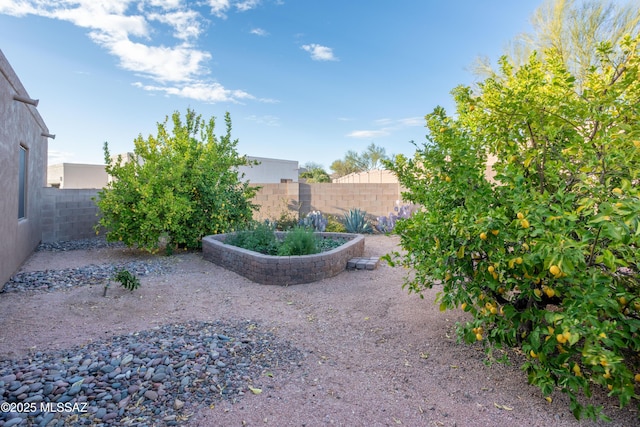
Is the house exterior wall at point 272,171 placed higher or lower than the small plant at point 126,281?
higher

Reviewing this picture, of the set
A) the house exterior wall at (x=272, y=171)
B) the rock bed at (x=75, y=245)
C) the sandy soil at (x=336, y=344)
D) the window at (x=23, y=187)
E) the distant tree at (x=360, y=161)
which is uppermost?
the distant tree at (x=360, y=161)

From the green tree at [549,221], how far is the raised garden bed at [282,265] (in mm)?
2495

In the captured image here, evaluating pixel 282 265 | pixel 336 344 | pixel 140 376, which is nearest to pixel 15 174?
pixel 282 265

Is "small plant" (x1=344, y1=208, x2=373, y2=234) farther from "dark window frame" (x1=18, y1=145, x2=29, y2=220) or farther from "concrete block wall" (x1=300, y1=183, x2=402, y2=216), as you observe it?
"dark window frame" (x1=18, y1=145, x2=29, y2=220)

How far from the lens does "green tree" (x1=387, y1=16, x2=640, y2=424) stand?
178 cm

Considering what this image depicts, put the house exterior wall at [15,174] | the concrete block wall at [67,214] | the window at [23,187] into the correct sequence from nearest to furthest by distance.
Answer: the house exterior wall at [15,174] → the window at [23,187] → the concrete block wall at [67,214]

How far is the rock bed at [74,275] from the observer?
15.6ft

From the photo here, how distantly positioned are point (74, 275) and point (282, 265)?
3129 mm

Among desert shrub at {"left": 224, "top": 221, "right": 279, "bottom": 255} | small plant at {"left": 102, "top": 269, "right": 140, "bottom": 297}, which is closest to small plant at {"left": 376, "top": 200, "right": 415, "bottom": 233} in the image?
desert shrub at {"left": 224, "top": 221, "right": 279, "bottom": 255}

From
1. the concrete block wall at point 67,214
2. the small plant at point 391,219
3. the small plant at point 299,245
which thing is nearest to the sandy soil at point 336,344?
the small plant at point 299,245

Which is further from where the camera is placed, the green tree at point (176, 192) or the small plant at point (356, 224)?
the small plant at point (356, 224)

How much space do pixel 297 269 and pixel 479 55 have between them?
1461 centimetres

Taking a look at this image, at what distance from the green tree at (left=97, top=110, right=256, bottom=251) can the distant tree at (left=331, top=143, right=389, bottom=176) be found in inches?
1091

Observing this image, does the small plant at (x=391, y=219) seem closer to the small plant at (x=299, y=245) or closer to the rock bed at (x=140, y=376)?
the small plant at (x=299, y=245)
